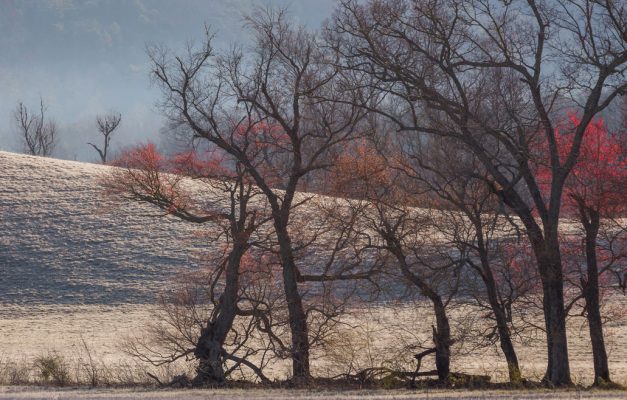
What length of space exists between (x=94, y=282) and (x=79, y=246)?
4.86 m

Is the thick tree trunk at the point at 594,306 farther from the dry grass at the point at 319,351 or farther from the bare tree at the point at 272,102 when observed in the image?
the bare tree at the point at 272,102

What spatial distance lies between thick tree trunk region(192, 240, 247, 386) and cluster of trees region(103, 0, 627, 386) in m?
0.03

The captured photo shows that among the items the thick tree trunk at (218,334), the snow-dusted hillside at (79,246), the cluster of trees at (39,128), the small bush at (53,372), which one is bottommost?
the small bush at (53,372)

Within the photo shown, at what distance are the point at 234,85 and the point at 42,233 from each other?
2905 cm

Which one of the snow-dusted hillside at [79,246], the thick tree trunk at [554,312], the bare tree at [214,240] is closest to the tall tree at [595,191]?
the thick tree trunk at [554,312]

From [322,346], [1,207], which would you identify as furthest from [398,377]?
[1,207]

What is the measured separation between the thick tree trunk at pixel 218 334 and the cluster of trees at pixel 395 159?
0.03 m

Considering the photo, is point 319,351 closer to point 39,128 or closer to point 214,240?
point 214,240

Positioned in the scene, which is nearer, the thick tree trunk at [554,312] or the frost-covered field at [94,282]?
the thick tree trunk at [554,312]

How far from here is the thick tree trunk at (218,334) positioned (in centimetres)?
1981

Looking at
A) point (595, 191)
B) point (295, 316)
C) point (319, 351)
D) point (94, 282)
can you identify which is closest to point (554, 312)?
point (595, 191)

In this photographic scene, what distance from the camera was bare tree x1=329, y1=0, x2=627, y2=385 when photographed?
1922cm

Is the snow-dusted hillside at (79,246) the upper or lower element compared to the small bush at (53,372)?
upper

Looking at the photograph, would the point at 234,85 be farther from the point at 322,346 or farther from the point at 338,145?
the point at 322,346
